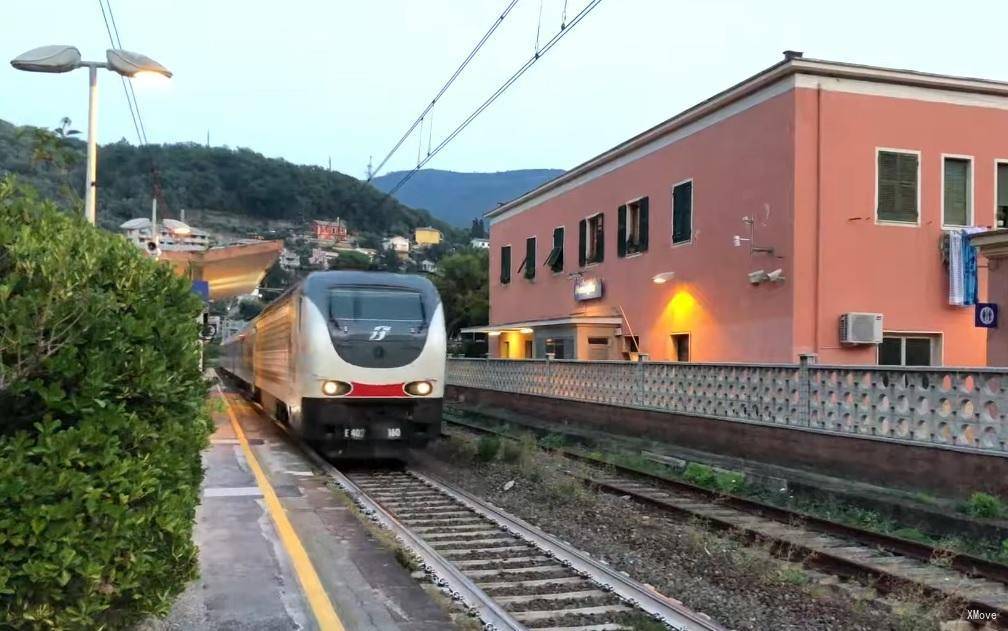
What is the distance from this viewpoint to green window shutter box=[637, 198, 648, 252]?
22547 millimetres

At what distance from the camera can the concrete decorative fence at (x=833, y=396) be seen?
28.8 ft

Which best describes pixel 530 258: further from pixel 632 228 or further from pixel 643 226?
pixel 643 226

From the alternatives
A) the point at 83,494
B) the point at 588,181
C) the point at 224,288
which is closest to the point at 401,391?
the point at 83,494

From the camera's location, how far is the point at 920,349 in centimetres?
1744

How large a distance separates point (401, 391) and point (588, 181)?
1547cm

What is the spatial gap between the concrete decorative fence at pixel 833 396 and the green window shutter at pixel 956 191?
7855 mm

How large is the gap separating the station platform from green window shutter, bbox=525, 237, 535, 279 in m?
20.6

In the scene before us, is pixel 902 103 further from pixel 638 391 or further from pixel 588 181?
pixel 588 181

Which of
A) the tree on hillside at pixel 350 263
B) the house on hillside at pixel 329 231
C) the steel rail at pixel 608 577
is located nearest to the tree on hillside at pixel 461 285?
the tree on hillside at pixel 350 263

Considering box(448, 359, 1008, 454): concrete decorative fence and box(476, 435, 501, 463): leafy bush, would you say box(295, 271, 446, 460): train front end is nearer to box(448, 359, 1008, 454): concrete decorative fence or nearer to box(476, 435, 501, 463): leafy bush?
box(476, 435, 501, 463): leafy bush

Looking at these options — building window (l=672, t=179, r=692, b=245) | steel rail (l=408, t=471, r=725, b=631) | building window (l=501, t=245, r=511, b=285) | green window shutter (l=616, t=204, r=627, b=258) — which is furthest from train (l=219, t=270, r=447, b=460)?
building window (l=501, t=245, r=511, b=285)

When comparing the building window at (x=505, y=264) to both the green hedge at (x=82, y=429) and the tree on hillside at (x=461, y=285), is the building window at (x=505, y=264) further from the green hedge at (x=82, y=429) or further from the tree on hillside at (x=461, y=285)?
the green hedge at (x=82, y=429)

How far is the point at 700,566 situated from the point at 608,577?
112 cm

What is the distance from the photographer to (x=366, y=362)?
39.3ft
